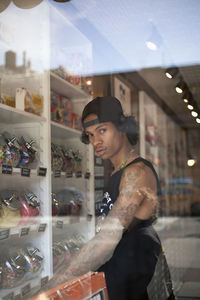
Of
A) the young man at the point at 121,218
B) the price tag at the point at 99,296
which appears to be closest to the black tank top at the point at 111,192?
the young man at the point at 121,218

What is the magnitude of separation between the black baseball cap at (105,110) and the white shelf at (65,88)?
3.5 inches

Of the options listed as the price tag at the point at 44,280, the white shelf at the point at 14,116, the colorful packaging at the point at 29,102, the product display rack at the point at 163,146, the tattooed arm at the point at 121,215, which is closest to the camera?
the tattooed arm at the point at 121,215

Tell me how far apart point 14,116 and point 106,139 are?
1.89 ft

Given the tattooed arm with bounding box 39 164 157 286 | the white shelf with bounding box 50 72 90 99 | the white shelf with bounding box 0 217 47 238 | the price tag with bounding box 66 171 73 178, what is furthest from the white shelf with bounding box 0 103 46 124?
the tattooed arm with bounding box 39 164 157 286

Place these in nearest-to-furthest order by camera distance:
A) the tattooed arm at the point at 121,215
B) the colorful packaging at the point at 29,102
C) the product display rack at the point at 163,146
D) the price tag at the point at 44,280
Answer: the tattooed arm at the point at 121,215 → the price tag at the point at 44,280 → the product display rack at the point at 163,146 → the colorful packaging at the point at 29,102

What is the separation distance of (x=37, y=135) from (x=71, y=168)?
239 mm

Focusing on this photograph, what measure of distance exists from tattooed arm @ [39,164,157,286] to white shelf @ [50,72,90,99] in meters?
0.40

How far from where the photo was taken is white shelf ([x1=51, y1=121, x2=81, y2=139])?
1.43 m

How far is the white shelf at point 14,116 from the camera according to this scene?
Answer: 1663 millimetres

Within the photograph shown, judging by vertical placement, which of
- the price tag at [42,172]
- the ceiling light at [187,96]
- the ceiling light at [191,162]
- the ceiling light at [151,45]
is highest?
the ceiling light at [151,45]

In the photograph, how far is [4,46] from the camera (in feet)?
6.25

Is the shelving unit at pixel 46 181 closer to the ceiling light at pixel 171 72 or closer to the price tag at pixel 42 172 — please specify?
the price tag at pixel 42 172

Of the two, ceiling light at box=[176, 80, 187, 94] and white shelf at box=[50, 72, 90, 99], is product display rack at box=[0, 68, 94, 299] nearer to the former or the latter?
white shelf at box=[50, 72, 90, 99]

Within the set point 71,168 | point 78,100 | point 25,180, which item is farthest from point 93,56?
point 25,180
